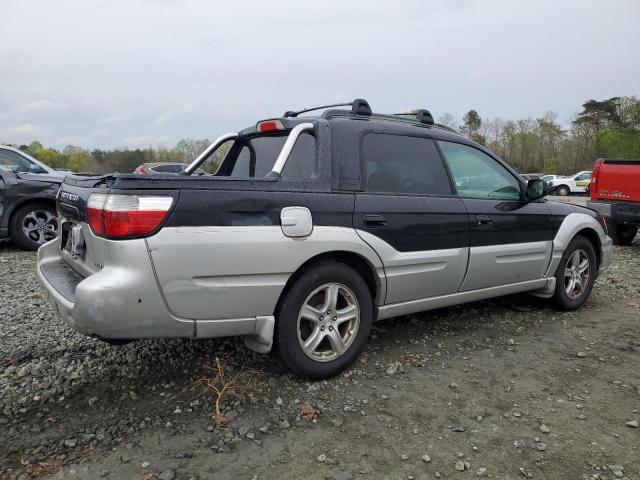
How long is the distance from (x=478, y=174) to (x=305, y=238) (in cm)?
194

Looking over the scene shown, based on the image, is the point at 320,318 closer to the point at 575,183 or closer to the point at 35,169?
the point at 35,169

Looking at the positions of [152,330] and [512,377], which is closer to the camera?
[152,330]

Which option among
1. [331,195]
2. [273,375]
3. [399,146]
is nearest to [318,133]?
[331,195]

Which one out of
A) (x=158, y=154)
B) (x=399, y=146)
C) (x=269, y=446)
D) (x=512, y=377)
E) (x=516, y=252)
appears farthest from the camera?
(x=158, y=154)

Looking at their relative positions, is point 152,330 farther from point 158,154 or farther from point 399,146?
point 158,154

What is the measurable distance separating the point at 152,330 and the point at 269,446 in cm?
86

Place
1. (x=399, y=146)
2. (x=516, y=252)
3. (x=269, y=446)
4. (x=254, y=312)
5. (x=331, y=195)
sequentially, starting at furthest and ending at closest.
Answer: (x=516, y=252) → (x=399, y=146) → (x=331, y=195) → (x=254, y=312) → (x=269, y=446)

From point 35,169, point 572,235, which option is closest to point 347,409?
point 572,235

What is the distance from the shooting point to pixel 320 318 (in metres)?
3.19

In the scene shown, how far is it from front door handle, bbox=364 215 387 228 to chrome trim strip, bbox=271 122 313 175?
0.64 m

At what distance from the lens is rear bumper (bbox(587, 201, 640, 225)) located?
8344 mm

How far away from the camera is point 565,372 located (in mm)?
3496

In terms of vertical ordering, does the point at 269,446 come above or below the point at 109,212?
below

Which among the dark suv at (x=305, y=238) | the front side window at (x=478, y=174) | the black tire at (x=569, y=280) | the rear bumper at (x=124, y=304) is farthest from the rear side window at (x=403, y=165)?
the black tire at (x=569, y=280)
